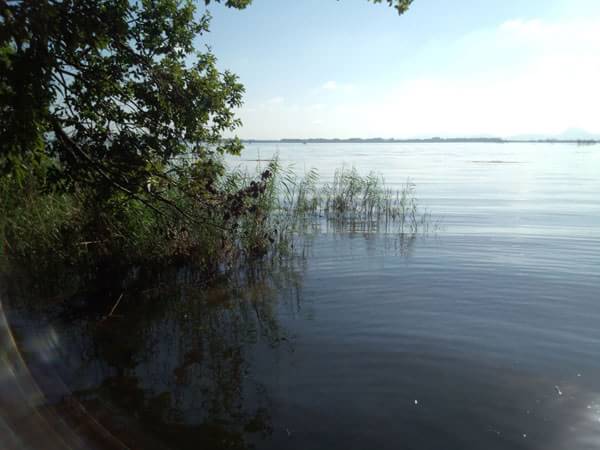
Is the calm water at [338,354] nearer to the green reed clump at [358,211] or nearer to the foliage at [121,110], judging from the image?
the foliage at [121,110]

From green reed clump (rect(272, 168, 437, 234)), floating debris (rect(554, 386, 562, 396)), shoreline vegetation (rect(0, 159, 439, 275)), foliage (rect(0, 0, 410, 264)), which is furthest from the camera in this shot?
green reed clump (rect(272, 168, 437, 234))

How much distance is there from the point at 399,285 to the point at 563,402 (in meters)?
4.92

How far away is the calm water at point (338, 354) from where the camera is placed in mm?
5176

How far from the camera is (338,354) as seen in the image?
23.0ft

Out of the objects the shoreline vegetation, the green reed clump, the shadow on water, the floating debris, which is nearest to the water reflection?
the shadow on water

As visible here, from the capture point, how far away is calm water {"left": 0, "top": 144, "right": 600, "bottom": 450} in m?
5.18

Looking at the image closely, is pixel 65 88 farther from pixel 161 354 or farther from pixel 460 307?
pixel 460 307

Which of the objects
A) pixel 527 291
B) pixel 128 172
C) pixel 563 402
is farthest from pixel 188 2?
pixel 527 291

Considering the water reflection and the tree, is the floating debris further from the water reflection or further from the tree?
the tree

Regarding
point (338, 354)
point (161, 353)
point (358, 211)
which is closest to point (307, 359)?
point (338, 354)

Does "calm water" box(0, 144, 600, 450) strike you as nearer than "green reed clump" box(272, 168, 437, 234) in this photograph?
Yes

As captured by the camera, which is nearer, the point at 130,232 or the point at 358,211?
the point at 130,232

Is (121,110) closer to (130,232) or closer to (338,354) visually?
(130,232)

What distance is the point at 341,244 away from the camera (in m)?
14.6
